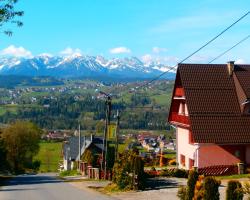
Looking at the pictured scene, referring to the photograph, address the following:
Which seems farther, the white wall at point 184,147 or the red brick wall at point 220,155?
the white wall at point 184,147

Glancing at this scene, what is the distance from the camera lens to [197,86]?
39344mm

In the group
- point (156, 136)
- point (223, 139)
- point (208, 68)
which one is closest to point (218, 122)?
point (223, 139)

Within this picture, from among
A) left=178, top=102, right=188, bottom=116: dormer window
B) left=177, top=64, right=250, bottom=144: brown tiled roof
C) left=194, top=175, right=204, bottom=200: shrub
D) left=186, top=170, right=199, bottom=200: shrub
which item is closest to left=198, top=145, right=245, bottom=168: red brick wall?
left=177, top=64, right=250, bottom=144: brown tiled roof

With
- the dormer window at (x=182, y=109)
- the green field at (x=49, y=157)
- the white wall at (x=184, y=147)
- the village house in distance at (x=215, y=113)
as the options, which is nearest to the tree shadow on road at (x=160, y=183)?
the village house in distance at (x=215, y=113)

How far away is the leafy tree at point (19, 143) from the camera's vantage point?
306ft

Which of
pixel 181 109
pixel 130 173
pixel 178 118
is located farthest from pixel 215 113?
pixel 130 173

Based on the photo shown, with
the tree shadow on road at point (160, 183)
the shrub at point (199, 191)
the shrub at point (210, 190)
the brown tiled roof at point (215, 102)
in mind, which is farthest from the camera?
the brown tiled roof at point (215, 102)

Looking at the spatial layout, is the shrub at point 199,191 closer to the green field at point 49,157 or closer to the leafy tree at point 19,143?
the leafy tree at point 19,143

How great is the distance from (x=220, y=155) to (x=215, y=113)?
10.0 feet

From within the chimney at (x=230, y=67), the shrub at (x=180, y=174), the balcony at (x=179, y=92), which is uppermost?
the chimney at (x=230, y=67)

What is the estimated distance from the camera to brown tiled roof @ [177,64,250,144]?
121ft

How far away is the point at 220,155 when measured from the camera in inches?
1481

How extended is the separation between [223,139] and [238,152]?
6.36 ft

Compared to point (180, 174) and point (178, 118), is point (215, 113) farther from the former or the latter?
point (178, 118)
